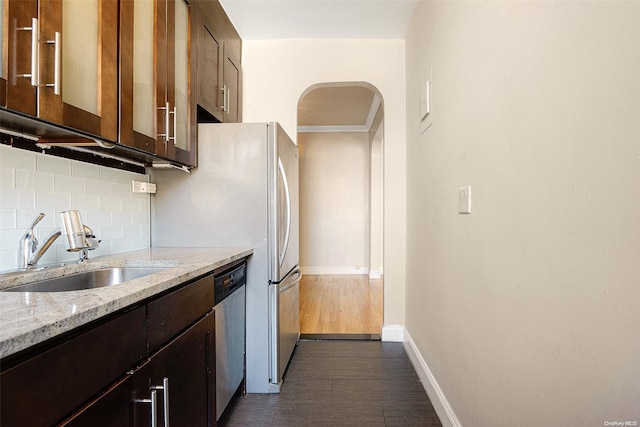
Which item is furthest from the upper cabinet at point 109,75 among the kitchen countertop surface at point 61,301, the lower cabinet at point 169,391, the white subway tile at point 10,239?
the lower cabinet at point 169,391

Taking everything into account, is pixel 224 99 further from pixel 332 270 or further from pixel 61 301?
pixel 332 270

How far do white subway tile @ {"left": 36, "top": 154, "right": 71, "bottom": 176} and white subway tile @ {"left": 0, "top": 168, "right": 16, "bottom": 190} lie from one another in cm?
10

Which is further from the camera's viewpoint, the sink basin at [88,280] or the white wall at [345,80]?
the white wall at [345,80]

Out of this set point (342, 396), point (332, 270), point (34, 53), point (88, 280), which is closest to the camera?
point (34, 53)

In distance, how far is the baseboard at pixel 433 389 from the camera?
1.54 metres

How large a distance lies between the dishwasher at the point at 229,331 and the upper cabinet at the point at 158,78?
0.70 meters

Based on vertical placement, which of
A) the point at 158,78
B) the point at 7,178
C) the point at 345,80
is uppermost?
the point at 345,80

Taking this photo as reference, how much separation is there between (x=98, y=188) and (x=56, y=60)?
2.65ft

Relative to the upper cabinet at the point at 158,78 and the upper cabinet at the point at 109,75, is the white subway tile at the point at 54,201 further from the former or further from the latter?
the upper cabinet at the point at 158,78

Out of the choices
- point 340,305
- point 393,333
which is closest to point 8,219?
point 393,333

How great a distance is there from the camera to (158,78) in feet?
4.87

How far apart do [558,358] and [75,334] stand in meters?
1.13

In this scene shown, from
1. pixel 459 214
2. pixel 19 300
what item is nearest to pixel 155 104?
pixel 19 300

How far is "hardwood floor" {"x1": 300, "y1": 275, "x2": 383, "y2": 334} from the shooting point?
9.96ft
